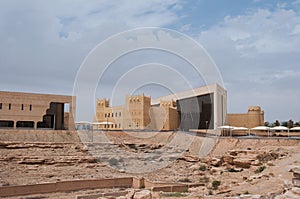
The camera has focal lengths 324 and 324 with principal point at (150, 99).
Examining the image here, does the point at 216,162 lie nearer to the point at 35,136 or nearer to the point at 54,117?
the point at 35,136

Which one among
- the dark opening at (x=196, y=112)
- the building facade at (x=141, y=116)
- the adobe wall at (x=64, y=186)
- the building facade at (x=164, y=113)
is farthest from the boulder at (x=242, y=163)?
the building facade at (x=141, y=116)

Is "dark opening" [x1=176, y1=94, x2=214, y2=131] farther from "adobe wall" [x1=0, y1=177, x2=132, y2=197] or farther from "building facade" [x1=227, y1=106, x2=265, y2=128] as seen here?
"adobe wall" [x1=0, y1=177, x2=132, y2=197]

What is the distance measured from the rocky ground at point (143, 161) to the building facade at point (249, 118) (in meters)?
10.2

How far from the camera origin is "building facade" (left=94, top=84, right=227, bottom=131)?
52281 millimetres

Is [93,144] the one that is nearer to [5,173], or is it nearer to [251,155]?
[5,173]

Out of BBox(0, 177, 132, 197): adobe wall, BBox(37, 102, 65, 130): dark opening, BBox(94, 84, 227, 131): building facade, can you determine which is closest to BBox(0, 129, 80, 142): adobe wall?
BBox(37, 102, 65, 130): dark opening

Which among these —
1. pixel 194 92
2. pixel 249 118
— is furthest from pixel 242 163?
pixel 194 92

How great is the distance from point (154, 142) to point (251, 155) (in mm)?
19801

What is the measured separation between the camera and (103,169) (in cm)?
3319

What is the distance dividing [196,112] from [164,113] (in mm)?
5777

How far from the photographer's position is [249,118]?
49.6m

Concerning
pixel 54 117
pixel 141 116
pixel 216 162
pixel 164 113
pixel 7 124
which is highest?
pixel 164 113

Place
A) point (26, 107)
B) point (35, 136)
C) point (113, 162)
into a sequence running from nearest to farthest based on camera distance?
point (113, 162), point (35, 136), point (26, 107)

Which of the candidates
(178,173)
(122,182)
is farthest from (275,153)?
(122,182)
